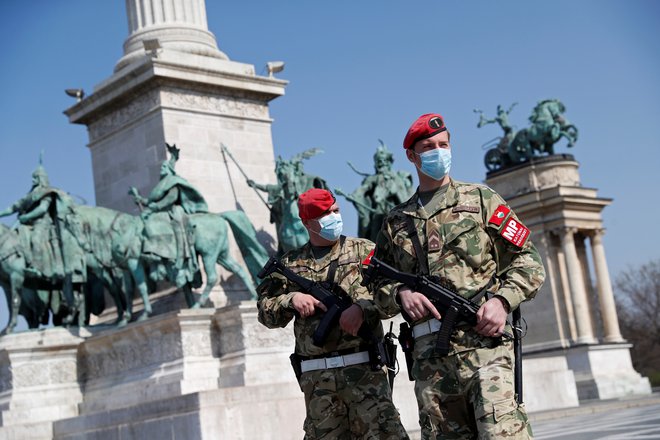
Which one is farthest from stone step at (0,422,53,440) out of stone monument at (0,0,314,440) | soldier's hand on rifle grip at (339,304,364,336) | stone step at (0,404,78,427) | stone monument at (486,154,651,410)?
stone monument at (486,154,651,410)

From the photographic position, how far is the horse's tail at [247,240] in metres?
19.7

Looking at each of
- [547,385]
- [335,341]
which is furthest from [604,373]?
[335,341]

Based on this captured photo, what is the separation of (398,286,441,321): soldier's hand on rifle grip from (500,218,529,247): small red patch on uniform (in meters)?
0.49

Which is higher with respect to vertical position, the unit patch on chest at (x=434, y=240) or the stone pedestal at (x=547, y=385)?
the unit patch on chest at (x=434, y=240)

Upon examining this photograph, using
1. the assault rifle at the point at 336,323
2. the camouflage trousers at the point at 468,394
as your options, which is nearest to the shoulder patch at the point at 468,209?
the camouflage trousers at the point at 468,394

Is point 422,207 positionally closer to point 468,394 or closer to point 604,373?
point 468,394

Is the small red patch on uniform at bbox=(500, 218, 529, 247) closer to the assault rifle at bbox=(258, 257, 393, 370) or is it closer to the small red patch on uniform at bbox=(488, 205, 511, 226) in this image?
the small red patch on uniform at bbox=(488, 205, 511, 226)

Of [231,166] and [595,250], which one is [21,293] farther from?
[595,250]

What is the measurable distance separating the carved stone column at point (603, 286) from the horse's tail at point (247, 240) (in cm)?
2610

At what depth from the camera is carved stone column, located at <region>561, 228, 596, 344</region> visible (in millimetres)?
→ 42312

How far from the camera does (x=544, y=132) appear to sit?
147 ft

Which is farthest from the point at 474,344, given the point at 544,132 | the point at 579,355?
the point at 544,132

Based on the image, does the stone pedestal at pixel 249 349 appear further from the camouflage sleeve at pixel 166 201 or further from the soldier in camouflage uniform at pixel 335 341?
the soldier in camouflage uniform at pixel 335 341

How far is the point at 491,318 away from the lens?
4898 mm
